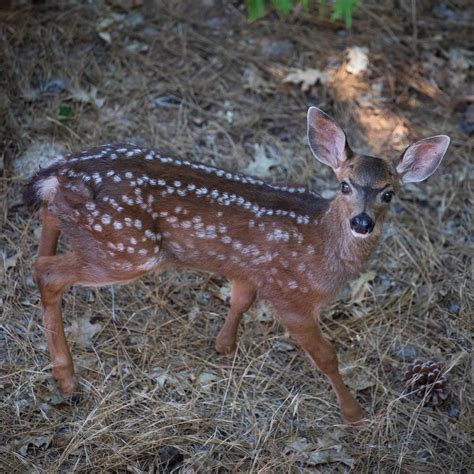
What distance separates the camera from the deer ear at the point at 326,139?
4098mm

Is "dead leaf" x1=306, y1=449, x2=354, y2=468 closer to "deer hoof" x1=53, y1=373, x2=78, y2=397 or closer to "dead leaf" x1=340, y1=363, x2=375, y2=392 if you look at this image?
"dead leaf" x1=340, y1=363, x2=375, y2=392

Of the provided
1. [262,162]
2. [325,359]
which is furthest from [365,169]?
[262,162]

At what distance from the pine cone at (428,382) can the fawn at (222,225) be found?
1.26 feet

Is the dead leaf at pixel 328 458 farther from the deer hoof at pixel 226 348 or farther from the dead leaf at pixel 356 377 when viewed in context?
the deer hoof at pixel 226 348

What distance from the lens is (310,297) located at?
4129 mm

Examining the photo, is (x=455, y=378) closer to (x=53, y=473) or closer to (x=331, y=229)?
(x=331, y=229)

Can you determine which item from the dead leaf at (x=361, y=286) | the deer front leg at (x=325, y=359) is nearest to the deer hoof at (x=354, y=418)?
the deer front leg at (x=325, y=359)

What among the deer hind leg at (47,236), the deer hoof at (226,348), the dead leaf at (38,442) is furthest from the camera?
the deer hoof at (226,348)

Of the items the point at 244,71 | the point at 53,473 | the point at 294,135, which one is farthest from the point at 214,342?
the point at 244,71

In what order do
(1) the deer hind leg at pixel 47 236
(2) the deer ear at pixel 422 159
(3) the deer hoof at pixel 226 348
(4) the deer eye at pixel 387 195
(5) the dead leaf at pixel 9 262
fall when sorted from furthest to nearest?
(5) the dead leaf at pixel 9 262 < (3) the deer hoof at pixel 226 348 < (1) the deer hind leg at pixel 47 236 < (2) the deer ear at pixel 422 159 < (4) the deer eye at pixel 387 195

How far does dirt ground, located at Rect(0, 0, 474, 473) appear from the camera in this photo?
387 cm

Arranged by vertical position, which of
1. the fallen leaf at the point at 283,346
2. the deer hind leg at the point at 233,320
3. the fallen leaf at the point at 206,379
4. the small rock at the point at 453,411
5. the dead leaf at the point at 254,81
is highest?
the dead leaf at the point at 254,81

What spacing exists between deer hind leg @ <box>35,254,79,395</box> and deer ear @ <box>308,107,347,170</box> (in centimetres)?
144

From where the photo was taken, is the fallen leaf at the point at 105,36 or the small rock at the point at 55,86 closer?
the small rock at the point at 55,86
